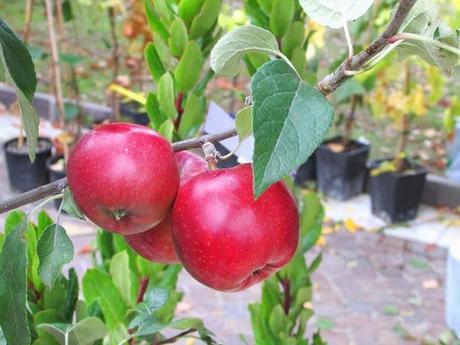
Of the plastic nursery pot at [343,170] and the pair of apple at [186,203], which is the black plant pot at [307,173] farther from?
the pair of apple at [186,203]

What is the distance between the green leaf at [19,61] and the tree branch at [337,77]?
0.09 m

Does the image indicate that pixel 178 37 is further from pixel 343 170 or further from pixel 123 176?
pixel 343 170

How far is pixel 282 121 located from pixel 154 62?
0.76 metres

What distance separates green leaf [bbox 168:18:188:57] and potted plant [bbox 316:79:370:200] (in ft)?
8.54

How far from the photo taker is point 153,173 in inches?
25.2

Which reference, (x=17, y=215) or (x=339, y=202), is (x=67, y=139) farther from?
(x=17, y=215)

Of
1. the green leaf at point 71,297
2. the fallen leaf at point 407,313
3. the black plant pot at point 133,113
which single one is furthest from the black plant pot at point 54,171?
the green leaf at point 71,297

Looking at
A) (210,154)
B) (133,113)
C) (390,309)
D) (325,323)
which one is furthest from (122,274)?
(133,113)

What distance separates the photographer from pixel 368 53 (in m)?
0.54

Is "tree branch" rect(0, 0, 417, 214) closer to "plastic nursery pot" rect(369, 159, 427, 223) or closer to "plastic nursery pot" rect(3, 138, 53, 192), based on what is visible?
"plastic nursery pot" rect(369, 159, 427, 223)

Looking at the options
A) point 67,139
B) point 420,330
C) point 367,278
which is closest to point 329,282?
point 367,278

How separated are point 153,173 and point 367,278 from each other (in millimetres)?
2756

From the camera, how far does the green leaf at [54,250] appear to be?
2.26 feet

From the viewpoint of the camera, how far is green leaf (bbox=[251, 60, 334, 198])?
1.62 feet
